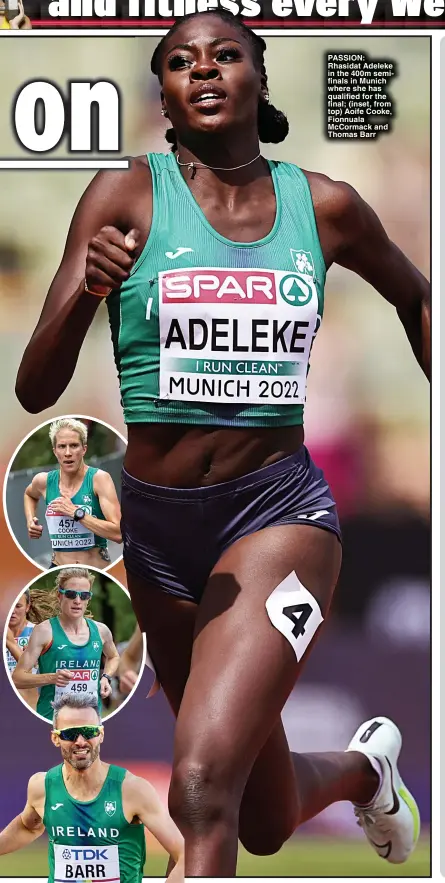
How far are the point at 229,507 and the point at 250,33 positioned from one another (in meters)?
1.49

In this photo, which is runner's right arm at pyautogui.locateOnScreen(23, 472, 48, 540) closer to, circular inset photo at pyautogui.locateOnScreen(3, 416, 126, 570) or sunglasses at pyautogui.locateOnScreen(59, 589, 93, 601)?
circular inset photo at pyautogui.locateOnScreen(3, 416, 126, 570)

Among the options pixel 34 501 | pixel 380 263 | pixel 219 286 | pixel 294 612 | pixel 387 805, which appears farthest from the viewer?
pixel 34 501

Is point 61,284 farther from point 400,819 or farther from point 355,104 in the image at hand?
point 400,819

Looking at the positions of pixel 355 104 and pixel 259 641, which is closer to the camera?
pixel 259 641

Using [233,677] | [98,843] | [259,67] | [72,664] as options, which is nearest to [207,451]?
[233,677]

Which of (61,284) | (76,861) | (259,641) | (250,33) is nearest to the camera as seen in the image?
(259,641)

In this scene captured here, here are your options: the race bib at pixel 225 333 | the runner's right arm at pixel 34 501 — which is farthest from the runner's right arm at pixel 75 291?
the runner's right arm at pixel 34 501

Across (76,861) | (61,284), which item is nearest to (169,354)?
(61,284)

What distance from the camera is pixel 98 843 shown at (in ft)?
16.7

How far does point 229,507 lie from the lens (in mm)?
4078

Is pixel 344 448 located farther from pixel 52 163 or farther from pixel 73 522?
pixel 52 163

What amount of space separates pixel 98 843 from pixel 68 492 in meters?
1.29

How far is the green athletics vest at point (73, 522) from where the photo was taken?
5359 mm

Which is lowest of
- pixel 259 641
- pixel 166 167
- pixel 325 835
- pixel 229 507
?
pixel 325 835
